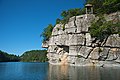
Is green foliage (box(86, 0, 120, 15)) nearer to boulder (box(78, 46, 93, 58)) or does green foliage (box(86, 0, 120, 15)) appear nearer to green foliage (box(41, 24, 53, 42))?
boulder (box(78, 46, 93, 58))

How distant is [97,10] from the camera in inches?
1884

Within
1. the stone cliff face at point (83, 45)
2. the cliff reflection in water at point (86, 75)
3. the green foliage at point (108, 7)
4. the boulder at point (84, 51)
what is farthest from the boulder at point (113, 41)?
the cliff reflection in water at point (86, 75)

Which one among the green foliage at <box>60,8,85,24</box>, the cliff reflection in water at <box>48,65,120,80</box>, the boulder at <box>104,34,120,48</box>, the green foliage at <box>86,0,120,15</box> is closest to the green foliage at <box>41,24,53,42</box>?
the green foliage at <box>60,8,85,24</box>

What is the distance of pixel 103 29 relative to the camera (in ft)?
133

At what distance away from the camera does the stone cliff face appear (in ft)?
130

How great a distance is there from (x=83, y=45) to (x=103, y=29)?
6452mm

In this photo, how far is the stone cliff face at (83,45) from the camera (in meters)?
39.6

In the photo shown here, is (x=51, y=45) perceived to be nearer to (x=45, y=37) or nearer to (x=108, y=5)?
(x=45, y=37)

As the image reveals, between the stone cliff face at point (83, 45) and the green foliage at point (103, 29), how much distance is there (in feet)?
3.23

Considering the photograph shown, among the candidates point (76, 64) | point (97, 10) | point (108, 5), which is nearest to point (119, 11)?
point (108, 5)

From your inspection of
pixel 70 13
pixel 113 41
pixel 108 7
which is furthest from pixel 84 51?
pixel 70 13

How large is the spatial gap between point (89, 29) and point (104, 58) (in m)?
8.15

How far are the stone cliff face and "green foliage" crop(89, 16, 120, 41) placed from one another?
0.99 meters

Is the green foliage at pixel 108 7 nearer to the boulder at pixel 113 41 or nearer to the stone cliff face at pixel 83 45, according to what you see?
the stone cliff face at pixel 83 45
